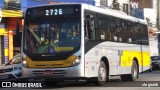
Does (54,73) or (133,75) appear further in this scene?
(133,75)

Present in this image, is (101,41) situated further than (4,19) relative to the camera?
No

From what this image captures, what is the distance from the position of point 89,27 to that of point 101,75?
2.19 meters

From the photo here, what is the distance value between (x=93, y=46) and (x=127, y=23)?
193 inches

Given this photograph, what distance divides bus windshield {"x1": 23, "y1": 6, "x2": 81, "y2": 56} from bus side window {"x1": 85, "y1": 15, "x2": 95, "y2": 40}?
0.36m

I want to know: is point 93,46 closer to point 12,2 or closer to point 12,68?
point 12,68

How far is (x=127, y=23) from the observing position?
22.2 meters

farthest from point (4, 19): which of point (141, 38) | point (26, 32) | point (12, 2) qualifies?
point (26, 32)

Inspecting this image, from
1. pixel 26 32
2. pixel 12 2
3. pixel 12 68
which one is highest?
pixel 12 2

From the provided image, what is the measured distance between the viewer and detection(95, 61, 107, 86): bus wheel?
1817 cm

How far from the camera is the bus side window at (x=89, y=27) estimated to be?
1725 cm

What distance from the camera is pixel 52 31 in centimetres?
1716

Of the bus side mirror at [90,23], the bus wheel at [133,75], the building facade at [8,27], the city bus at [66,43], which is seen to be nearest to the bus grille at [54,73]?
the city bus at [66,43]

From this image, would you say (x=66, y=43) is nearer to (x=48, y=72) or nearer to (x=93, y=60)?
(x=48, y=72)

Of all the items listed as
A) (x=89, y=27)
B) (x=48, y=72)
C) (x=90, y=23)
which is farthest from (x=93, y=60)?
(x=48, y=72)
